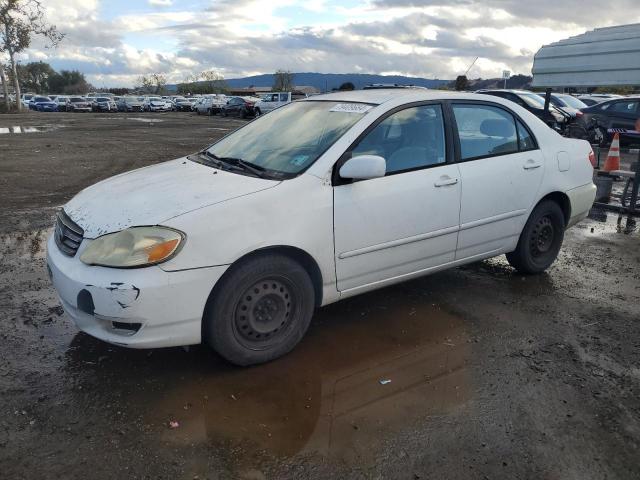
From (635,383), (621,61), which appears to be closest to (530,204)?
(635,383)

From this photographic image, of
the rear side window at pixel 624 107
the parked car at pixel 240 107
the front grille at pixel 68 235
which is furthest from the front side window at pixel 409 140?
the parked car at pixel 240 107

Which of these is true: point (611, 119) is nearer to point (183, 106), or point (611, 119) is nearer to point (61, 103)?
point (183, 106)

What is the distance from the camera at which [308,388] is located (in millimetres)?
3207

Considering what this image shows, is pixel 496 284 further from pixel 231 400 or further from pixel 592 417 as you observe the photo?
pixel 231 400

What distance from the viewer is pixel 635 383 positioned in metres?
3.34

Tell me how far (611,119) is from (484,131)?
1447 centimetres

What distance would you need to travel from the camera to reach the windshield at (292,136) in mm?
3721

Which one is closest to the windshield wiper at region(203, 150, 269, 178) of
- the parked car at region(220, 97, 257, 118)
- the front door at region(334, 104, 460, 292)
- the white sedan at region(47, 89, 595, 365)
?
the white sedan at region(47, 89, 595, 365)

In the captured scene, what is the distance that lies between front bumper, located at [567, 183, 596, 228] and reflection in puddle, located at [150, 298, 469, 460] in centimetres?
200

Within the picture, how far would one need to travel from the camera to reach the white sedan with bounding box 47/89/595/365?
303 cm

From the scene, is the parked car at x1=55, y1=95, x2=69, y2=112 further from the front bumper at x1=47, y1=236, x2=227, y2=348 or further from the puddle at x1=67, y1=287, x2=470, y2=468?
the front bumper at x1=47, y1=236, x2=227, y2=348

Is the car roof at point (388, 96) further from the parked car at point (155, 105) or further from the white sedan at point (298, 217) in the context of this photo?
the parked car at point (155, 105)

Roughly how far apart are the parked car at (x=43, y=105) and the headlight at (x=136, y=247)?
179 feet

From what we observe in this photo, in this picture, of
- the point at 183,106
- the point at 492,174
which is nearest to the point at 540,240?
the point at 492,174
